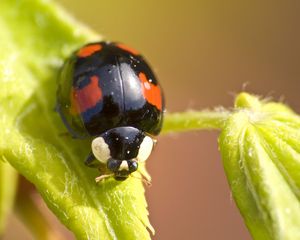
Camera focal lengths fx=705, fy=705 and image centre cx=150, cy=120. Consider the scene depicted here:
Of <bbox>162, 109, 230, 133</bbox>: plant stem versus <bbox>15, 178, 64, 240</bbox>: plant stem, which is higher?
<bbox>15, 178, 64, 240</bbox>: plant stem

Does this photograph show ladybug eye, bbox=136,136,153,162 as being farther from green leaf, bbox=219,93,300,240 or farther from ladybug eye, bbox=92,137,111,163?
green leaf, bbox=219,93,300,240

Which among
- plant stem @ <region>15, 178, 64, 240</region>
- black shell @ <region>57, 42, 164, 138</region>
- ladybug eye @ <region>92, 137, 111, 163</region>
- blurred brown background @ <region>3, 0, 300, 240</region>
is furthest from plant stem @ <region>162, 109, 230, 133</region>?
blurred brown background @ <region>3, 0, 300, 240</region>

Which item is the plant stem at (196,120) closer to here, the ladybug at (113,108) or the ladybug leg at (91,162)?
the ladybug at (113,108)

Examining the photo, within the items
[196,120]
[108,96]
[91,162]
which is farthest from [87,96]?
[196,120]

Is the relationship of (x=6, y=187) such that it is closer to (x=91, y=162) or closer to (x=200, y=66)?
(x=91, y=162)

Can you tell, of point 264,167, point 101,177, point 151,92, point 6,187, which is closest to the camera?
point 264,167

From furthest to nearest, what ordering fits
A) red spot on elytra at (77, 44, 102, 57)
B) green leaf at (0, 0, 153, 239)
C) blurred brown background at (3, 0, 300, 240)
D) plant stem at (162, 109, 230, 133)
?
blurred brown background at (3, 0, 300, 240), red spot on elytra at (77, 44, 102, 57), plant stem at (162, 109, 230, 133), green leaf at (0, 0, 153, 239)

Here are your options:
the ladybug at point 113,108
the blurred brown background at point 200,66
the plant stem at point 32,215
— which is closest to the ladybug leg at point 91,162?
the ladybug at point 113,108
